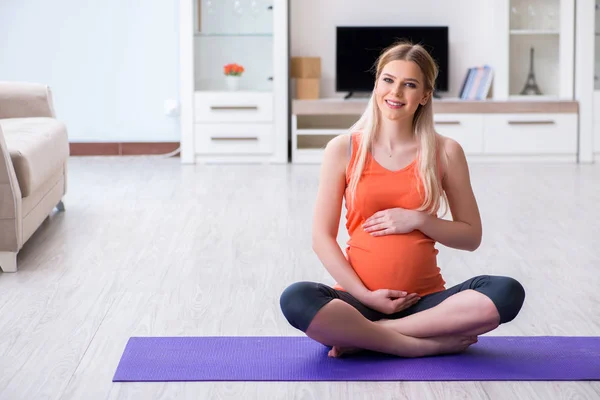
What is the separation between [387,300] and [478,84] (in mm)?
4446

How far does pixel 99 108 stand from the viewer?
6.49 meters

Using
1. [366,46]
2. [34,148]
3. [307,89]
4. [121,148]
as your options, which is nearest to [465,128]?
[366,46]

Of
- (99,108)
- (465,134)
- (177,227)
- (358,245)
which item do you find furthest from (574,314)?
(99,108)

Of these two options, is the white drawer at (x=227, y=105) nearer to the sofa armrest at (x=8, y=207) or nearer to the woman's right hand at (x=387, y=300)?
the sofa armrest at (x=8, y=207)

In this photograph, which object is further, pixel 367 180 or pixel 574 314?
pixel 574 314

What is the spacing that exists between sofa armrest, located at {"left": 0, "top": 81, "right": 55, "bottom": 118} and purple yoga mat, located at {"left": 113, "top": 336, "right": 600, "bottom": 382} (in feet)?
7.59

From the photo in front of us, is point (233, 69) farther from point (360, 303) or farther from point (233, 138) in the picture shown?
point (360, 303)

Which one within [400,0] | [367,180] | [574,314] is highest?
[400,0]

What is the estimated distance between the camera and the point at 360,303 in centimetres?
204

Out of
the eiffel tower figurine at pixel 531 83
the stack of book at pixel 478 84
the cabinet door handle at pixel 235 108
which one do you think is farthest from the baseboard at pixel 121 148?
the eiffel tower figurine at pixel 531 83

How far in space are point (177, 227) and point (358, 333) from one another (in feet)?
6.42

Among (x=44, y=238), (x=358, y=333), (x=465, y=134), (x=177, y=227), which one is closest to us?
(x=358, y=333)

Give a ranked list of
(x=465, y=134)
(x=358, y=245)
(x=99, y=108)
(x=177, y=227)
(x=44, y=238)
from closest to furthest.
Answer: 1. (x=358, y=245)
2. (x=44, y=238)
3. (x=177, y=227)
4. (x=465, y=134)
5. (x=99, y=108)

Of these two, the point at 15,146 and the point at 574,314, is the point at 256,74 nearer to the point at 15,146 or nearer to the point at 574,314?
the point at 15,146
